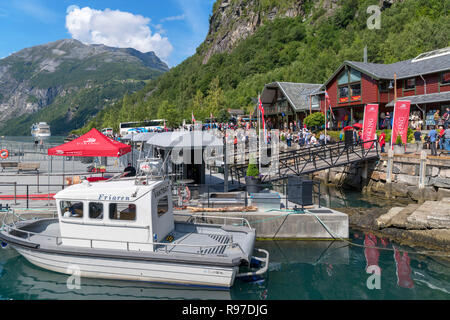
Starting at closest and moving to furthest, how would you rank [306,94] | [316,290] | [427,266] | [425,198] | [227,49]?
[316,290] → [427,266] → [425,198] → [306,94] → [227,49]

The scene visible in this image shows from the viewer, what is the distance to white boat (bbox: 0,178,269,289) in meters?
9.71

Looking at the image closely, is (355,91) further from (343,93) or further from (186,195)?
(186,195)

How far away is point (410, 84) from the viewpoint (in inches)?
1351

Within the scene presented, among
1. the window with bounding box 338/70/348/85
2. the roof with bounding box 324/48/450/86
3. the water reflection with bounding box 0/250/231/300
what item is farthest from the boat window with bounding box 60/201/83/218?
the window with bounding box 338/70/348/85

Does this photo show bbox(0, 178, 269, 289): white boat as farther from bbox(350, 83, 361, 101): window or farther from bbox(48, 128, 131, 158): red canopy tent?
bbox(350, 83, 361, 101): window

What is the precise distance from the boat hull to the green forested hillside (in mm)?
57503

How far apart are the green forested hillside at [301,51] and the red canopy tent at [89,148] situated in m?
53.3

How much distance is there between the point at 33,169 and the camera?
22938 mm

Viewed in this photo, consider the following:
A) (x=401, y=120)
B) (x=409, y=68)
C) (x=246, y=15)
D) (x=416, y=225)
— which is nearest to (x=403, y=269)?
(x=416, y=225)

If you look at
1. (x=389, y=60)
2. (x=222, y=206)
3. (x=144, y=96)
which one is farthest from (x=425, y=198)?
(x=144, y=96)

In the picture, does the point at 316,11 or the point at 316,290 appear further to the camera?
the point at 316,11
